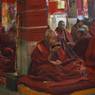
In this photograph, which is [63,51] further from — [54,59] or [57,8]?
[57,8]

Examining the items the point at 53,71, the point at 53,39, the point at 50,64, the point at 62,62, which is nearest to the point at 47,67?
the point at 50,64

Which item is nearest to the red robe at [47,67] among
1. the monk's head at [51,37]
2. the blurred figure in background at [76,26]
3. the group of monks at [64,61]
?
the group of monks at [64,61]

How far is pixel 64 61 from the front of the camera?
616 cm

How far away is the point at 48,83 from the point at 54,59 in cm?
41

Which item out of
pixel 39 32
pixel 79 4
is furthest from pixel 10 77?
pixel 79 4

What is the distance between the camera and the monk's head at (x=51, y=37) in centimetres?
637

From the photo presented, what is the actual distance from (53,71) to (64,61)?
259mm

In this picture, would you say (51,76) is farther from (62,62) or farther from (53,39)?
(53,39)

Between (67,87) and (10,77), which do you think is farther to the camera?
(10,77)

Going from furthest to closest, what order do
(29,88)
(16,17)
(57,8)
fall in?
(16,17), (29,88), (57,8)

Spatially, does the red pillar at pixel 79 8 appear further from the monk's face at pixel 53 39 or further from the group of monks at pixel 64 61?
the monk's face at pixel 53 39

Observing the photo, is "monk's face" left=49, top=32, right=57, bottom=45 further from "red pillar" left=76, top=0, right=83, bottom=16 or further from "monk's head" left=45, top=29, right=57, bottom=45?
"red pillar" left=76, top=0, right=83, bottom=16

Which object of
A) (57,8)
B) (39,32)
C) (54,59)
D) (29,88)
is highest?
(57,8)

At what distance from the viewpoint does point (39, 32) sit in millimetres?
6605
